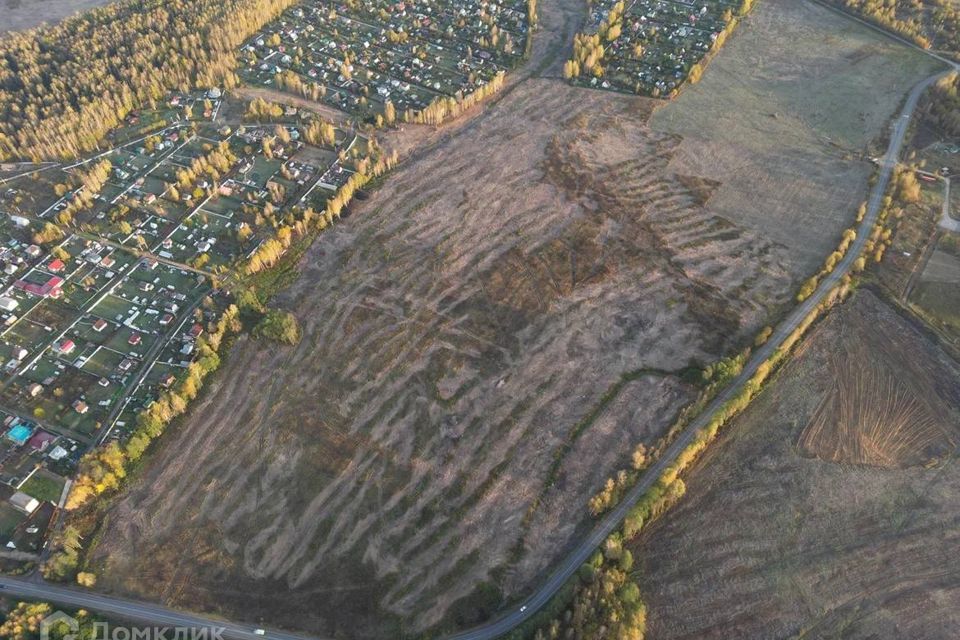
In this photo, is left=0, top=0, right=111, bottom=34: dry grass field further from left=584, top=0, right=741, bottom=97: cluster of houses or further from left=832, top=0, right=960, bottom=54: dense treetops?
left=832, top=0, right=960, bottom=54: dense treetops

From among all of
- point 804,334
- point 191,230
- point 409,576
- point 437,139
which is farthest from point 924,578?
point 191,230

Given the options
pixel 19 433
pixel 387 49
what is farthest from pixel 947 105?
pixel 19 433

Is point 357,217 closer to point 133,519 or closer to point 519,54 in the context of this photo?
point 133,519

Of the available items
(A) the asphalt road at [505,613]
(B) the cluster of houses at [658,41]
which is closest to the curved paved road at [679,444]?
(A) the asphalt road at [505,613]

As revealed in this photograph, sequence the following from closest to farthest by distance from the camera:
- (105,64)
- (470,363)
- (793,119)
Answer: (470,363)
(793,119)
(105,64)

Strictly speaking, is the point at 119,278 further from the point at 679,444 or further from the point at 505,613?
the point at 679,444

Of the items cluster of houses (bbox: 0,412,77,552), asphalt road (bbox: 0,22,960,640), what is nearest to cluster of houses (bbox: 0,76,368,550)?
cluster of houses (bbox: 0,412,77,552)
